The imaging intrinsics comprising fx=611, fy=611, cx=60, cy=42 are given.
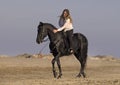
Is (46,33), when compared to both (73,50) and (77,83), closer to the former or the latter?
(73,50)

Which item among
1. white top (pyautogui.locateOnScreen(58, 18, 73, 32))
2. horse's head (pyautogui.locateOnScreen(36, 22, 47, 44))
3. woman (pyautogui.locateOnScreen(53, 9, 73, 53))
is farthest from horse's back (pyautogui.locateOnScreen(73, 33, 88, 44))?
horse's head (pyautogui.locateOnScreen(36, 22, 47, 44))

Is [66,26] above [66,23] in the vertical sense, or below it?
below

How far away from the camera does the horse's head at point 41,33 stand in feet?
86.9

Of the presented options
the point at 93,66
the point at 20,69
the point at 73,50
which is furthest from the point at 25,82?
the point at 93,66

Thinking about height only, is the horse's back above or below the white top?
below

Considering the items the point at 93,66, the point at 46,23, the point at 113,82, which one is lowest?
the point at 93,66

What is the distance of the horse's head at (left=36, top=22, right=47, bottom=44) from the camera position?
2650 cm

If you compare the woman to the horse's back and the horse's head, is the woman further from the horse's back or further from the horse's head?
the horse's back

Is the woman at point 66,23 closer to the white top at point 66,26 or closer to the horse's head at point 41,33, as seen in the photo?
the white top at point 66,26

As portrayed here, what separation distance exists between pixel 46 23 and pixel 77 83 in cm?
455

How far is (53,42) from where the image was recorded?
26.7 meters

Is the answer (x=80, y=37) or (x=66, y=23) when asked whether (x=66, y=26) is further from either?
(x=80, y=37)

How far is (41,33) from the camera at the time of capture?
87.2 ft

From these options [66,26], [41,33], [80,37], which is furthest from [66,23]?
[80,37]
